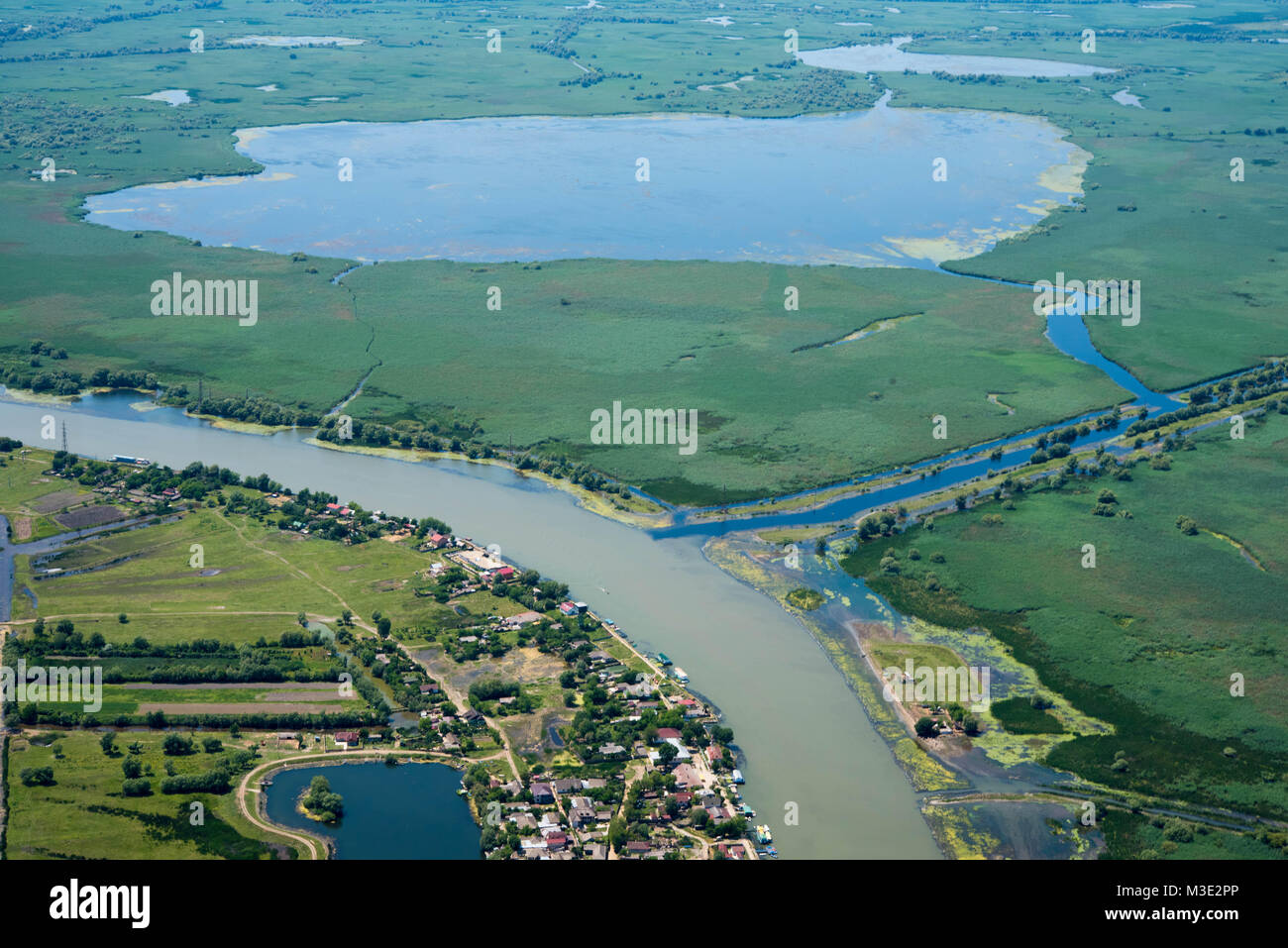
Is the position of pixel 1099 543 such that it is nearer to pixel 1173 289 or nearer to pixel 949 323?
pixel 949 323

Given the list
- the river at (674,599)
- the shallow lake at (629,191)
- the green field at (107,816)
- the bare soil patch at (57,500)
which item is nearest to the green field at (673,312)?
the shallow lake at (629,191)

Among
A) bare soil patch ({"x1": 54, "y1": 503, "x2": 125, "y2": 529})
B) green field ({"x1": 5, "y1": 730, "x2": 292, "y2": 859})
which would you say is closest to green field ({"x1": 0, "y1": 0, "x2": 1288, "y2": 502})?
bare soil patch ({"x1": 54, "y1": 503, "x2": 125, "y2": 529})

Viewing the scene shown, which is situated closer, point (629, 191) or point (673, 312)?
point (673, 312)

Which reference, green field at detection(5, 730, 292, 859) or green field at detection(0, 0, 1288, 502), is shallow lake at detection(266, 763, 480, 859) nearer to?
green field at detection(5, 730, 292, 859)

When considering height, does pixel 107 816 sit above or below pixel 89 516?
below

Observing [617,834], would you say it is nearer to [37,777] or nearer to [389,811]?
[389,811]

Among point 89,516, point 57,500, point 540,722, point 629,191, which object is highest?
point 629,191

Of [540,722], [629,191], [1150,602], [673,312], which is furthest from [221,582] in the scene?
[629,191]

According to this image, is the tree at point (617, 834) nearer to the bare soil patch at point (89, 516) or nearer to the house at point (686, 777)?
the house at point (686, 777)
